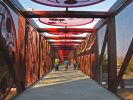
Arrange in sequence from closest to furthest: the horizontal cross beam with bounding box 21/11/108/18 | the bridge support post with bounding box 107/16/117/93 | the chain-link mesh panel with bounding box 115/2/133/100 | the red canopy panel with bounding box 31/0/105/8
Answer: the chain-link mesh panel with bounding box 115/2/133/100 → the red canopy panel with bounding box 31/0/105/8 → the bridge support post with bounding box 107/16/117/93 → the horizontal cross beam with bounding box 21/11/108/18

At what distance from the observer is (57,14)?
574 inches

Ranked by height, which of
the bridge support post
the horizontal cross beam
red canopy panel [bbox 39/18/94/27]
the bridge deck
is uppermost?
red canopy panel [bbox 39/18/94/27]

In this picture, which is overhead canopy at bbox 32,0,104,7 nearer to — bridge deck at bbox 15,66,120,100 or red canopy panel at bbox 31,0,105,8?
red canopy panel at bbox 31,0,105,8

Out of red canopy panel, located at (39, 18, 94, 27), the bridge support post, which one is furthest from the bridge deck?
red canopy panel, located at (39, 18, 94, 27)

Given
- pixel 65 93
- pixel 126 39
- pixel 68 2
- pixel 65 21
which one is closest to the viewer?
pixel 126 39

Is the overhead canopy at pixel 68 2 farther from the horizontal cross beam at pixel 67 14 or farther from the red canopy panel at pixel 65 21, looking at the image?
the red canopy panel at pixel 65 21

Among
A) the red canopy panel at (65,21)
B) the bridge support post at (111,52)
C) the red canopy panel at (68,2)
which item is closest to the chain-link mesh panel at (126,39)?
the red canopy panel at (68,2)

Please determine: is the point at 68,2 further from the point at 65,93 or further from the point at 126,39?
the point at 65,93

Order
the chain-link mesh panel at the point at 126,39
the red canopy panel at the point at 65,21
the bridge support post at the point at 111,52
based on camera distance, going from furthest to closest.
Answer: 1. the red canopy panel at the point at 65,21
2. the bridge support post at the point at 111,52
3. the chain-link mesh panel at the point at 126,39

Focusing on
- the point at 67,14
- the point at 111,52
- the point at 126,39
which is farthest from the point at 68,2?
Answer: the point at 111,52

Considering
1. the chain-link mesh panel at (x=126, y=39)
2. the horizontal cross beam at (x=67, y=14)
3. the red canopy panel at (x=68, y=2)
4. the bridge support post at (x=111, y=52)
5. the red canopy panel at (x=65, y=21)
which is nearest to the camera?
the chain-link mesh panel at (x=126, y=39)

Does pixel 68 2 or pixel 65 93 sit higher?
pixel 68 2

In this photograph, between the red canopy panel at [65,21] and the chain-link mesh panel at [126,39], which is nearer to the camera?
the chain-link mesh panel at [126,39]

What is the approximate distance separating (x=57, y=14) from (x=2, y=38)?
5.71 metres
